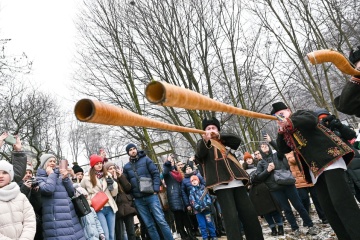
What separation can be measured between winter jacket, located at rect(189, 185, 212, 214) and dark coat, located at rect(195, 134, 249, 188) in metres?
2.72

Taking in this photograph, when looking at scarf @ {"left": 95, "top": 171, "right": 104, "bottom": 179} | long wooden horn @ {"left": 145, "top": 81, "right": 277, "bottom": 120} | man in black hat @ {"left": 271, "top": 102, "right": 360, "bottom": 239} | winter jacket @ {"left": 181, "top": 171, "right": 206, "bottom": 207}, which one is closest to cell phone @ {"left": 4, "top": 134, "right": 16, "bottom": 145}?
scarf @ {"left": 95, "top": 171, "right": 104, "bottom": 179}

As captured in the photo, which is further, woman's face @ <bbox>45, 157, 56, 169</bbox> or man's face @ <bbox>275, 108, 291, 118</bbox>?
woman's face @ <bbox>45, 157, 56, 169</bbox>

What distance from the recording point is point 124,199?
22.5 feet

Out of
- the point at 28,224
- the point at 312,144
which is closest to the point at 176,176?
the point at 28,224

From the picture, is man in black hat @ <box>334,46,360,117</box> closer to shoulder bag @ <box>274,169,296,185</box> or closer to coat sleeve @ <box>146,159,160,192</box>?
shoulder bag @ <box>274,169,296,185</box>

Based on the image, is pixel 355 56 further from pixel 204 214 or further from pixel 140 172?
pixel 204 214

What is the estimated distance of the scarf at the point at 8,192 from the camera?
4047 mm

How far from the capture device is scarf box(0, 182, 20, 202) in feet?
13.3

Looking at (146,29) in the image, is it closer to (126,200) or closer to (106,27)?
(106,27)

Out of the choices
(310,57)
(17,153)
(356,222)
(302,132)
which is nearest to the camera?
(310,57)

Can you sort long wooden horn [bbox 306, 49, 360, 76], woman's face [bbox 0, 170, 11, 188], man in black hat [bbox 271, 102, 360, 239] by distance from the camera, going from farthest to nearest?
woman's face [bbox 0, 170, 11, 188], man in black hat [bbox 271, 102, 360, 239], long wooden horn [bbox 306, 49, 360, 76]

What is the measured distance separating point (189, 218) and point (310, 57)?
608cm

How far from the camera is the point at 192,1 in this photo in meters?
12.7

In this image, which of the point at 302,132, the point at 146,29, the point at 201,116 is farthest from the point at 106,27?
the point at 302,132
